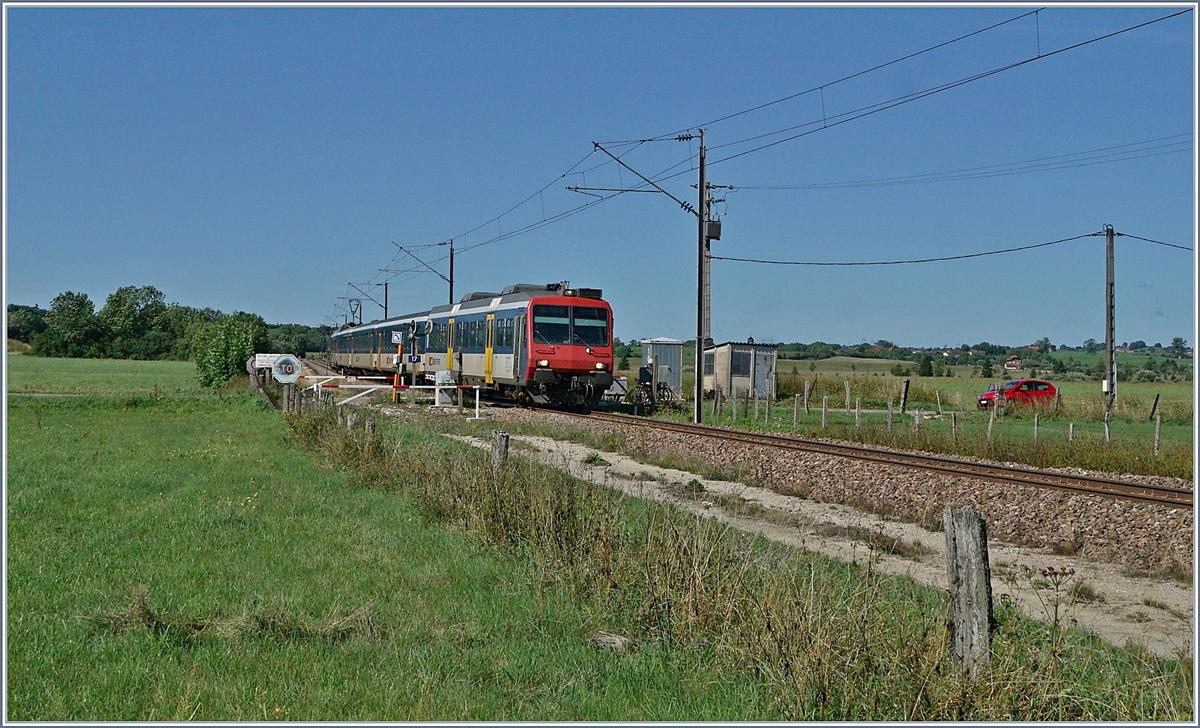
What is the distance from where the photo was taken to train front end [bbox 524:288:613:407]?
94.2 feet

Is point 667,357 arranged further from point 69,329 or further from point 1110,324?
point 69,329

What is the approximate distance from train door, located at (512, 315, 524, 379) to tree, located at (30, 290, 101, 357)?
6076 cm

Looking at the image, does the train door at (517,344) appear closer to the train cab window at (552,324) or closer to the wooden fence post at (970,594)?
the train cab window at (552,324)

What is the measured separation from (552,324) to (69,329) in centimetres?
6455

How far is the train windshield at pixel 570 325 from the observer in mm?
Answer: 28719

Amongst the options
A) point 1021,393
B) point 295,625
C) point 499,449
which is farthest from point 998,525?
point 1021,393

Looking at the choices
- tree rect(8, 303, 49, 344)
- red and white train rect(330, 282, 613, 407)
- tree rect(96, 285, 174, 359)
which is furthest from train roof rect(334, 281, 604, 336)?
tree rect(96, 285, 174, 359)

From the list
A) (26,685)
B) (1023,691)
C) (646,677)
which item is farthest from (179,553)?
(1023,691)

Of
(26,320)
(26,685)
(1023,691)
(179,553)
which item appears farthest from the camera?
(26,320)

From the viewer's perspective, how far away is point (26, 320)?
75312mm

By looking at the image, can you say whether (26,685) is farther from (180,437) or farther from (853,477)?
(180,437)

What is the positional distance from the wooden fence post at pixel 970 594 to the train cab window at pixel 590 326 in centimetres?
2360

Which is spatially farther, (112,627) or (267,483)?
(267,483)

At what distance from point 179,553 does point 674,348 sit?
114 feet
